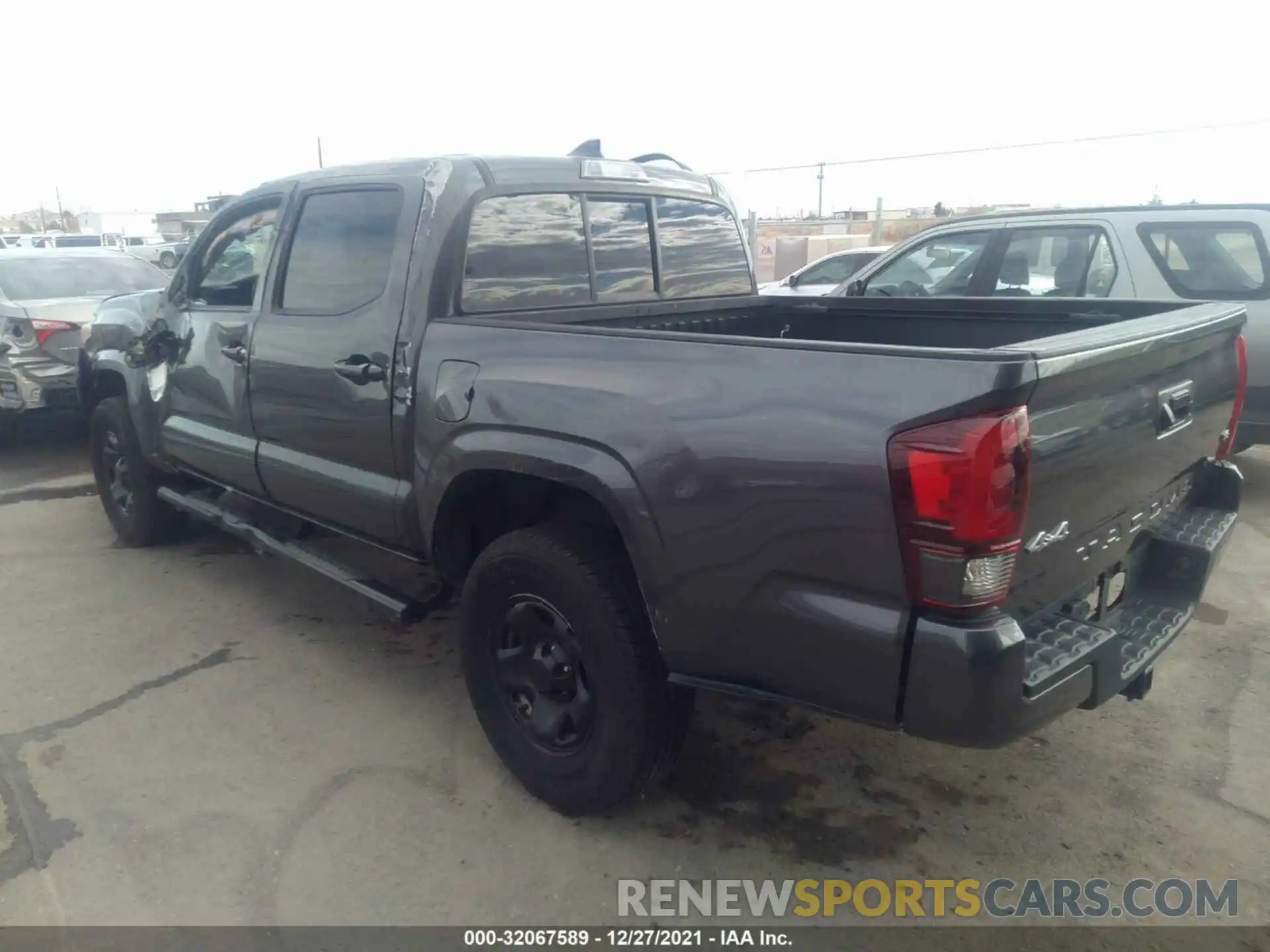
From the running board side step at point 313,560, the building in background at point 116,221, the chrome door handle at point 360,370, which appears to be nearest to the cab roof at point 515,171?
the chrome door handle at point 360,370

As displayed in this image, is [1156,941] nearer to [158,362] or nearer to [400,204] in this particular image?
[400,204]

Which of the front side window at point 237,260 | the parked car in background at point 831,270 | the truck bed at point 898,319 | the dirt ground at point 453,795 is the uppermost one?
the front side window at point 237,260

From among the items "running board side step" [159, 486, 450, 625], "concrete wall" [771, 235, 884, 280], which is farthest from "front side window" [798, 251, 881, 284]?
"concrete wall" [771, 235, 884, 280]

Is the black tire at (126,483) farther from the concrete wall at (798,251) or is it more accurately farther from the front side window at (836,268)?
the concrete wall at (798,251)

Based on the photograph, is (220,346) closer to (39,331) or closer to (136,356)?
(136,356)

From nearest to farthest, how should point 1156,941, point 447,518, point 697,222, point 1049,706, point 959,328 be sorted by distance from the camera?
point 1049,706 → point 1156,941 → point 447,518 → point 959,328 → point 697,222

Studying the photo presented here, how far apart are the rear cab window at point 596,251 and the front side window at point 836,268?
26.6 feet

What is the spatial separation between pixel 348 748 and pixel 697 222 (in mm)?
2524

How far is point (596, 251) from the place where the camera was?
3617mm

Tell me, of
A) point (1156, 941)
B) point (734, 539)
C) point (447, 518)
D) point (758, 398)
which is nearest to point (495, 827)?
point (447, 518)

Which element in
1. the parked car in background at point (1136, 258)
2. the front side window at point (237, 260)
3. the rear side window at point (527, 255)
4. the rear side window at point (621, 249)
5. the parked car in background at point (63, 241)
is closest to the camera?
the rear side window at point (527, 255)

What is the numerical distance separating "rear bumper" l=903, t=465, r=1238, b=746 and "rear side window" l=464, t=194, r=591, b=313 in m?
1.90

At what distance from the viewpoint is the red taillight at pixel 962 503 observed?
1.94 metres

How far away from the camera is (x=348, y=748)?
338 centimetres
